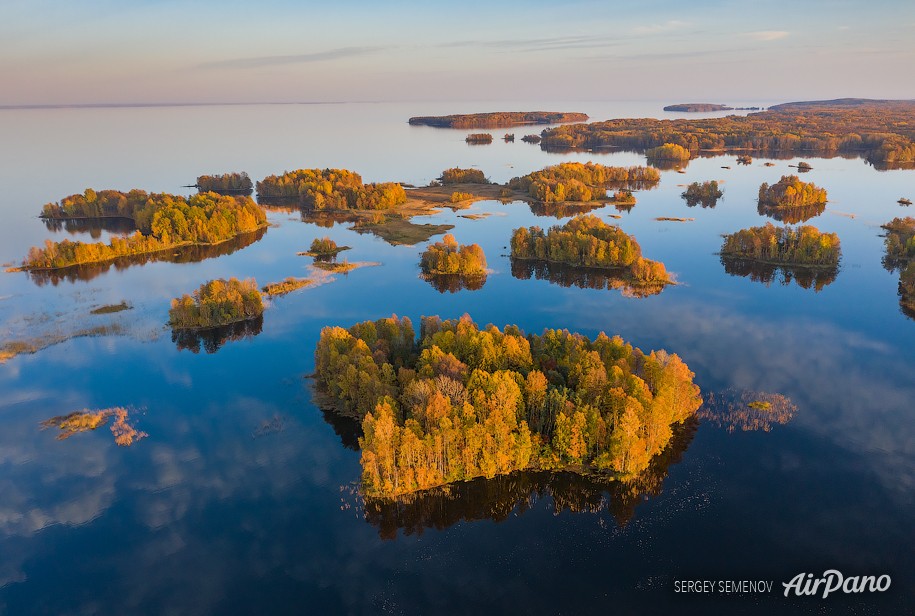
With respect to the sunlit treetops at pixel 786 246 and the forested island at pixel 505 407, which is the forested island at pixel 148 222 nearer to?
the forested island at pixel 505 407

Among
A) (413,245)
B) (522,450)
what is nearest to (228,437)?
(522,450)

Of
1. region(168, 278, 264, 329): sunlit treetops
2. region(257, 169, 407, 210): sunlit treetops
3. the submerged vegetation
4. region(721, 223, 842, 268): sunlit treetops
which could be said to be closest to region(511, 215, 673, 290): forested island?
region(721, 223, 842, 268): sunlit treetops

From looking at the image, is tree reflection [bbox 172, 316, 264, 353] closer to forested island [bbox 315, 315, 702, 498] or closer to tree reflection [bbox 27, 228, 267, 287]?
forested island [bbox 315, 315, 702, 498]

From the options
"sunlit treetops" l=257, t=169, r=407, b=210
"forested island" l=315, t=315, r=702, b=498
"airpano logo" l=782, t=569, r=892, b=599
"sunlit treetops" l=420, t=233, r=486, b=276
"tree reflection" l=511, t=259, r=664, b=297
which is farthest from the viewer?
"sunlit treetops" l=257, t=169, r=407, b=210

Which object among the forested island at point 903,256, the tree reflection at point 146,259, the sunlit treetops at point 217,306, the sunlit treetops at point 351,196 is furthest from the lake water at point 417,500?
the sunlit treetops at point 351,196

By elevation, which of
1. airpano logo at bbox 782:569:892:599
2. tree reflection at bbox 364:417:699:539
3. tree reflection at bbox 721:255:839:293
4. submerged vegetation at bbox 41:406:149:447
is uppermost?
tree reflection at bbox 721:255:839:293

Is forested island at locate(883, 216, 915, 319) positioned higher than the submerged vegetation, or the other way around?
forested island at locate(883, 216, 915, 319)
